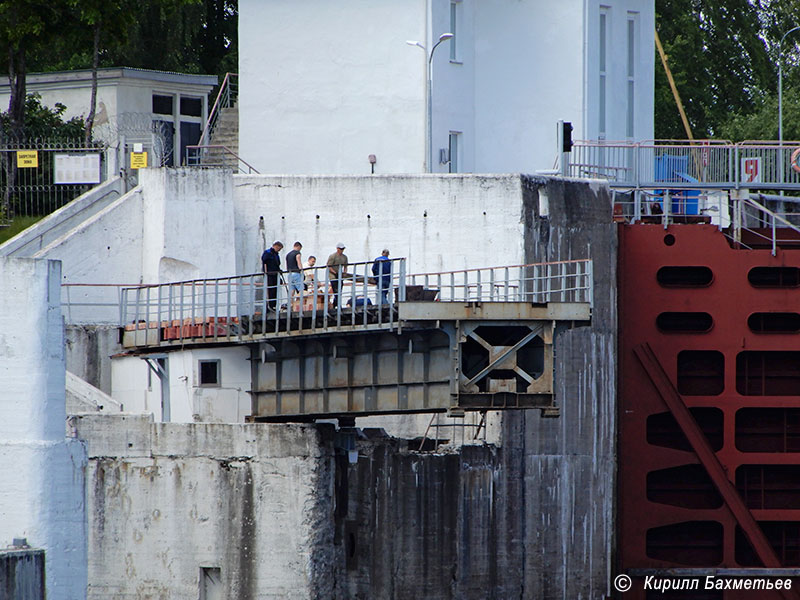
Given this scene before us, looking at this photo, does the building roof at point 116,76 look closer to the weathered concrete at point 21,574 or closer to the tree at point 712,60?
the tree at point 712,60

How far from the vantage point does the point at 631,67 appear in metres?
42.4

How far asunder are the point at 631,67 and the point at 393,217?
347 inches

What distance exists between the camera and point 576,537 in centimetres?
3550

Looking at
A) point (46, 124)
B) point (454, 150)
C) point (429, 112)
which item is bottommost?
point (454, 150)

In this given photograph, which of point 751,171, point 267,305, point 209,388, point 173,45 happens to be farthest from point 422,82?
point 173,45

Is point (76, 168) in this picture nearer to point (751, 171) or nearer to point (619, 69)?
point (619, 69)

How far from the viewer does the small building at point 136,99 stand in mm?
43906

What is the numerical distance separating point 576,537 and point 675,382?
414cm

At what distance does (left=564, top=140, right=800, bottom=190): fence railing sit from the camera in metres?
39.0

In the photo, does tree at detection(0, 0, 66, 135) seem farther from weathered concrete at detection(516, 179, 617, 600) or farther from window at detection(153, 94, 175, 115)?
weathered concrete at detection(516, 179, 617, 600)

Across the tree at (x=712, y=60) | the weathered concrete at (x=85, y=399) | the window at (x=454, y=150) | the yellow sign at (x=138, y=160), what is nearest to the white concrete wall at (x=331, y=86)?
the window at (x=454, y=150)

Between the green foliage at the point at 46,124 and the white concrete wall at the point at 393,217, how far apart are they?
18.7 feet

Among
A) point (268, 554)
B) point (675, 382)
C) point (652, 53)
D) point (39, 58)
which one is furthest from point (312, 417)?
point (39, 58)

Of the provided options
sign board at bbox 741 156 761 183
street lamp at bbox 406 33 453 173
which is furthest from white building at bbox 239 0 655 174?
sign board at bbox 741 156 761 183
